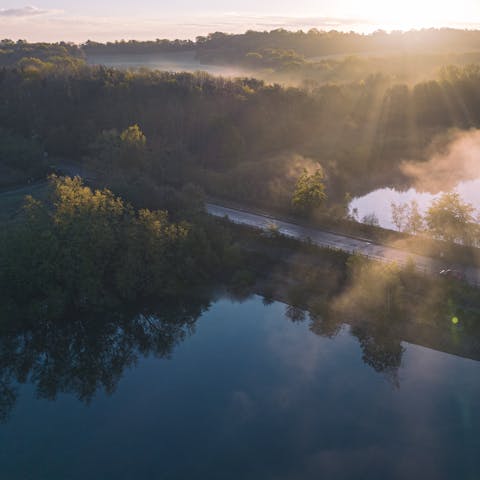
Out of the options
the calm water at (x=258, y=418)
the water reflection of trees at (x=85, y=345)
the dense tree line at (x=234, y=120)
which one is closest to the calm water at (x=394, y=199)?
the dense tree line at (x=234, y=120)

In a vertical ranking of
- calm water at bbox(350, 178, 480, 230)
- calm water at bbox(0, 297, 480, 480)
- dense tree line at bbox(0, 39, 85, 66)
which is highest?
dense tree line at bbox(0, 39, 85, 66)

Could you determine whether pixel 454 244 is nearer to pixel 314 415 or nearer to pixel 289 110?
pixel 314 415

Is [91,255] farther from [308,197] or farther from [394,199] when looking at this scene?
[394,199]

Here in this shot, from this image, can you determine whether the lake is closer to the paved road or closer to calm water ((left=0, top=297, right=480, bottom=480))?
the paved road

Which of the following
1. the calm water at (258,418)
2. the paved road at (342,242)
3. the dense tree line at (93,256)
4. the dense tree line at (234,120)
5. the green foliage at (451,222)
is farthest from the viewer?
the dense tree line at (234,120)

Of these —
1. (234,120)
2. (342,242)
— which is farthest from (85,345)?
(234,120)

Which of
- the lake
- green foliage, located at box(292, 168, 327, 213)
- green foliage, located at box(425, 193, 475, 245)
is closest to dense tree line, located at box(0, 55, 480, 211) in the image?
green foliage, located at box(292, 168, 327, 213)

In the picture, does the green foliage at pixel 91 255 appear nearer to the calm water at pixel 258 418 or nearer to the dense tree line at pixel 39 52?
the calm water at pixel 258 418
